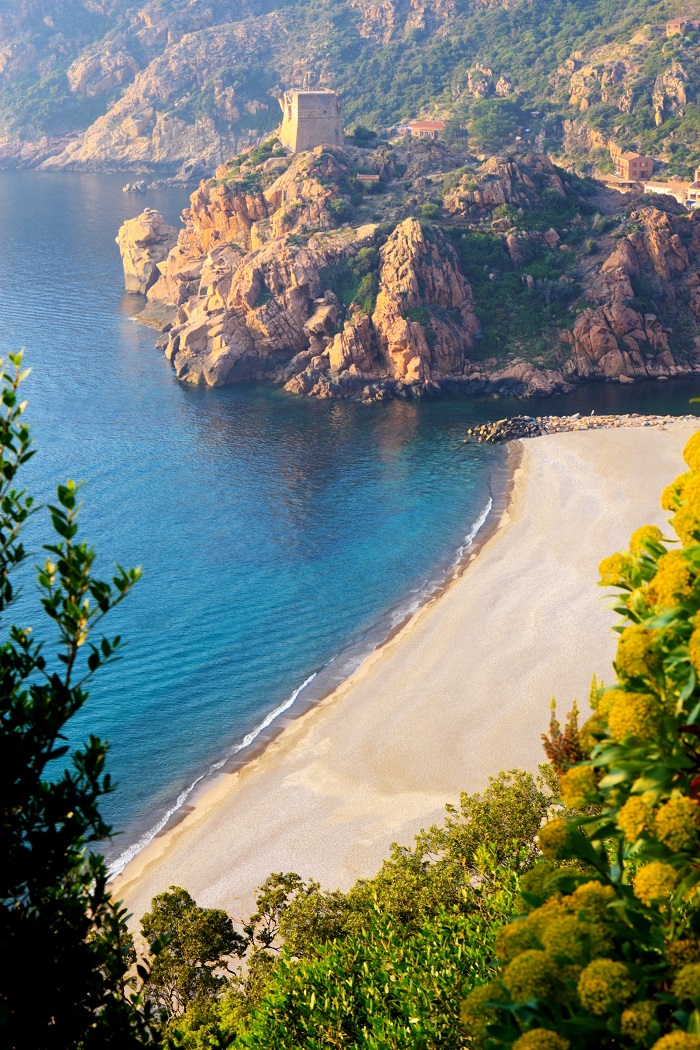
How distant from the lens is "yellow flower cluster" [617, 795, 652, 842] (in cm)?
783

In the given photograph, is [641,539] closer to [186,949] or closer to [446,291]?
[186,949]

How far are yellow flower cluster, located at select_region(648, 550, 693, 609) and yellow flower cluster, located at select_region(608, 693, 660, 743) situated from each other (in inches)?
33.0

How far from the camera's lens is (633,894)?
8.62 m

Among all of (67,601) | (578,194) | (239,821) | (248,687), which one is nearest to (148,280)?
(578,194)

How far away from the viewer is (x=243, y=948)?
75.5 feet

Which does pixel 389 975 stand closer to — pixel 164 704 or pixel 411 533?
pixel 164 704

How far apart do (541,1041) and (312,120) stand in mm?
112601

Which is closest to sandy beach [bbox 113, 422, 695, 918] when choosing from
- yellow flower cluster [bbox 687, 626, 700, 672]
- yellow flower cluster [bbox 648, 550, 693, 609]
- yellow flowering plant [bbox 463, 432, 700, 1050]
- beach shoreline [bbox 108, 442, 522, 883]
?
beach shoreline [bbox 108, 442, 522, 883]

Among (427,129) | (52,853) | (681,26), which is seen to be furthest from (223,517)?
(681,26)

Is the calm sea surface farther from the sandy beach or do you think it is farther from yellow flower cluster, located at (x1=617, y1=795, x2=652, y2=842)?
yellow flower cluster, located at (x1=617, y1=795, x2=652, y2=842)

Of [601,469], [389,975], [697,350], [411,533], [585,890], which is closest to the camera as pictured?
[585,890]

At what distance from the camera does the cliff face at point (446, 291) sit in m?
84.6

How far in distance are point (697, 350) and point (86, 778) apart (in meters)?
86.6

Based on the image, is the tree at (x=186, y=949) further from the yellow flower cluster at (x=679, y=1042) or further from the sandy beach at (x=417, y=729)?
the yellow flower cluster at (x=679, y=1042)
